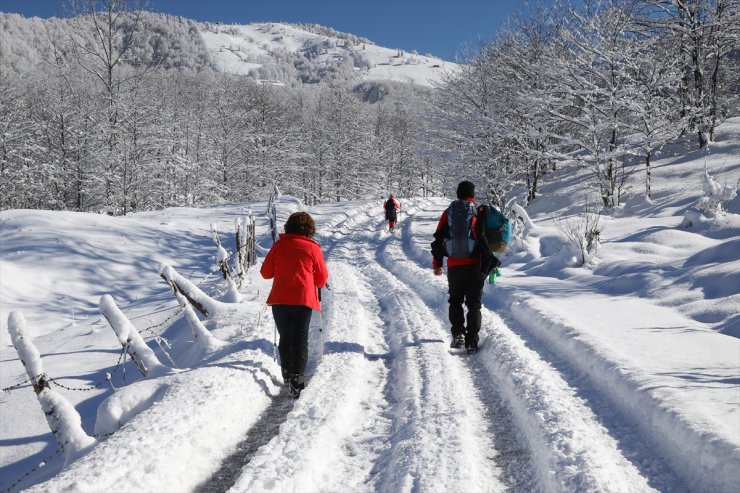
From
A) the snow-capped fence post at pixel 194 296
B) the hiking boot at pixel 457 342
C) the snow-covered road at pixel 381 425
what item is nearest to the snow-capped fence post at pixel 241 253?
the snow-capped fence post at pixel 194 296

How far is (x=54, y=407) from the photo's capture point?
143 inches

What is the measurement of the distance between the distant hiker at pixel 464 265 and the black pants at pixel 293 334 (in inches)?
74.8

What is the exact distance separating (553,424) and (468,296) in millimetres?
2348

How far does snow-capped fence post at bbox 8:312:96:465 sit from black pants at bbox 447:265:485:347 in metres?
3.92

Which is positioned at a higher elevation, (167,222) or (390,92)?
(390,92)

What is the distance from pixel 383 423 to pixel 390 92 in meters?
189

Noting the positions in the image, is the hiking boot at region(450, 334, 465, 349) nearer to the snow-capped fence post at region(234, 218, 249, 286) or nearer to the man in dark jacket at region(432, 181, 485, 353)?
the man in dark jacket at region(432, 181, 485, 353)

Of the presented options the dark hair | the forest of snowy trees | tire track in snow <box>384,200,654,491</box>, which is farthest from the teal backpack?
the forest of snowy trees

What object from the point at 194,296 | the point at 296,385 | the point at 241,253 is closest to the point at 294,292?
the point at 296,385

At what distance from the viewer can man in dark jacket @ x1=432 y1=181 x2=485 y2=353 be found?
5727 mm

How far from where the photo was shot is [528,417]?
3791 millimetres

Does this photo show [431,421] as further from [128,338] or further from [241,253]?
[241,253]

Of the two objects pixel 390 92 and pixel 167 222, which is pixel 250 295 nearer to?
pixel 167 222

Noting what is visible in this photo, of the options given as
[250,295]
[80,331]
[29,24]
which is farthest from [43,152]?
[29,24]
